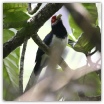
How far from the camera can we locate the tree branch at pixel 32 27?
5.02 ft

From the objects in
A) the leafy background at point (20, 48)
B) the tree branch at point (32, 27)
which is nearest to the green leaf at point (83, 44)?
the leafy background at point (20, 48)

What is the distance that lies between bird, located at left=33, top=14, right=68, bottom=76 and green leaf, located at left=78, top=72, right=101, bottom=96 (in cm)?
26

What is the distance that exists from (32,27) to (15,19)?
131mm

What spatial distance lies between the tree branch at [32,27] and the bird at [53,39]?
0.22 ft

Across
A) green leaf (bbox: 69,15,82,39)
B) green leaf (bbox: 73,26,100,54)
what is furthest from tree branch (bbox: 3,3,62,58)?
green leaf (bbox: 73,26,100,54)

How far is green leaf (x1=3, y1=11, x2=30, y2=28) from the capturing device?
1.53 m

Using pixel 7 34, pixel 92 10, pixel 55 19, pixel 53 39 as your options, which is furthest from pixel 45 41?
pixel 92 10

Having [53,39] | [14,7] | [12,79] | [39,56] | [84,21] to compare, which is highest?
[14,7]

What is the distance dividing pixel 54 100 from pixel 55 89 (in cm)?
7

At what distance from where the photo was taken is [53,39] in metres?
1.51

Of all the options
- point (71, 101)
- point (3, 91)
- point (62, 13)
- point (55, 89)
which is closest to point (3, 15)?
point (62, 13)

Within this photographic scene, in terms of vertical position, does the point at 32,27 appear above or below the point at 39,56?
above

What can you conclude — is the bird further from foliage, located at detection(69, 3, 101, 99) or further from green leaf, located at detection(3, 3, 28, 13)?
green leaf, located at detection(3, 3, 28, 13)

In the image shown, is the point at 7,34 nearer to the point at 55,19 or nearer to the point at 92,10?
the point at 55,19
